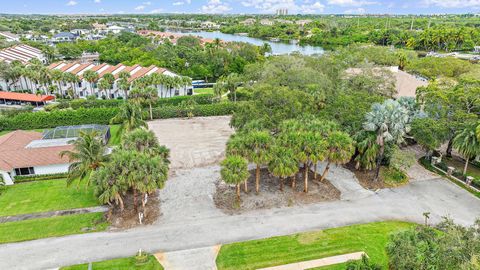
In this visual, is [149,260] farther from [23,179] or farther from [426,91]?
[426,91]

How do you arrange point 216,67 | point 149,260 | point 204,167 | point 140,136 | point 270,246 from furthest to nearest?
point 216,67, point 204,167, point 140,136, point 270,246, point 149,260

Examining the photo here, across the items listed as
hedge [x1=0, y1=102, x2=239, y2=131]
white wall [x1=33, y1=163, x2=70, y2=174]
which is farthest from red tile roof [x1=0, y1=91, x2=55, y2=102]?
white wall [x1=33, y1=163, x2=70, y2=174]

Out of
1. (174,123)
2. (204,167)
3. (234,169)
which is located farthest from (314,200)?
(174,123)

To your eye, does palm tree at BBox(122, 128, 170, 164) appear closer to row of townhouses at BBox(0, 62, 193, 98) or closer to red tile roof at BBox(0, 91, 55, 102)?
row of townhouses at BBox(0, 62, 193, 98)

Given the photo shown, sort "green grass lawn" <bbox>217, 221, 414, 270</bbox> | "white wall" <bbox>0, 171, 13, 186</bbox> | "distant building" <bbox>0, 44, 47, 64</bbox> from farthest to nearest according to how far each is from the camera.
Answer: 1. "distant building" <bbox>0, 44, 47, 64</bbox>
2. "white wall" <bbox>0, 171, 13, 186</bbox>
3. "green grass lawn" <bbox>217, 221, 414, 270</bbox>

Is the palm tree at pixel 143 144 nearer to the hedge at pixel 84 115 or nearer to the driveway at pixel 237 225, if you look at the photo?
the driveway at pixel 237 225
